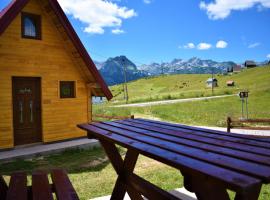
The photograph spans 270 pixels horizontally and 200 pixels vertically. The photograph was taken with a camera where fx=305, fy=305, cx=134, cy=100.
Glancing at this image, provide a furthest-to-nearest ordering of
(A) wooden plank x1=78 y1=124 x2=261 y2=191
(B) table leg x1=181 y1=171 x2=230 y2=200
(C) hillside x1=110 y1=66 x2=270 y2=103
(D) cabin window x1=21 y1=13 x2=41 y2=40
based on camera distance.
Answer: (C) hillside x1=110 y1=66 x2=270 y2=103 → (D) cabin window x1=21 y1=13 x2=41 y2=40 → (B) table leg x1=181 y1=171 x2=230 y2=200 → (A) wooden plank x1=78 y1=124 x2=261 y2=191

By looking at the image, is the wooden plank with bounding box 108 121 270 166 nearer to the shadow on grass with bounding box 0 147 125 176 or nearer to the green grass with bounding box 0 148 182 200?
the green grass with bounding box 0 148 182 200

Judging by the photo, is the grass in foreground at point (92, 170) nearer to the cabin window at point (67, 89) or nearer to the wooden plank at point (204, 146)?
the cabin window at point (67, 89)

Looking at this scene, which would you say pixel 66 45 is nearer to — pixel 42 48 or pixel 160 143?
pixel 42 48

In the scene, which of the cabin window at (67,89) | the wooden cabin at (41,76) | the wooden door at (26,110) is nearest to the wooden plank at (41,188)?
the wooden cabin at (41,76)

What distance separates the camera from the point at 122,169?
4.69 m

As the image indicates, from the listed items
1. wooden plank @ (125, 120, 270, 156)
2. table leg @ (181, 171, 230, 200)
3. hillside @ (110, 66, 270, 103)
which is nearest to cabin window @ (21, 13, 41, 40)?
wooden plank @ (125, 120, 270, 156)

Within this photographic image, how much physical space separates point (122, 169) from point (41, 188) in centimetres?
141

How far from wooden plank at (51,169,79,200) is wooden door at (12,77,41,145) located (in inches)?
281

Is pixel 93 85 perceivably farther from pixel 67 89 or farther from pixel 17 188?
pixel 17 188

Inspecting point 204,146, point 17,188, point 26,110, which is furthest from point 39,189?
point 26,110

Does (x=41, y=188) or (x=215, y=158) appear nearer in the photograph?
(x=215, y=158)

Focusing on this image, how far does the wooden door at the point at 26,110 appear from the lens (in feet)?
35.2

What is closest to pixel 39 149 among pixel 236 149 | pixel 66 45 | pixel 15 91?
pixel 15 91

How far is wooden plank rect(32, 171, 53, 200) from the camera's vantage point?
3340 mm
